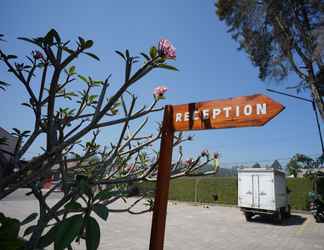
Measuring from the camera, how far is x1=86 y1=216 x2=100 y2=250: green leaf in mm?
895

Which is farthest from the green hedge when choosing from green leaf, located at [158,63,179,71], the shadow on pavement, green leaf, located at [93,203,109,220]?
green leaf, located at [93,203,109,220]

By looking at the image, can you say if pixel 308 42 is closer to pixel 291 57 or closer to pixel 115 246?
pixel 291 57

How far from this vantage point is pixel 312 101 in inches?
496

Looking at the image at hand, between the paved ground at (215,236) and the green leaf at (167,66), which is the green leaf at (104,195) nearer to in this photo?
the green leaf at (167,66)

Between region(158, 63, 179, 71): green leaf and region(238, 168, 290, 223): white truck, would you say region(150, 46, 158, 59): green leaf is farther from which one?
region(238, 168, 290, 223): white truck

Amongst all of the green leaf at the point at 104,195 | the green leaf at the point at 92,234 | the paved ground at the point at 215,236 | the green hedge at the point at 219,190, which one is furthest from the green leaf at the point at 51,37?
the green hedge at the point at 219,190

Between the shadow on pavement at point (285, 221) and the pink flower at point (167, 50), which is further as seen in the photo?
the shadow on pavement at point (285, 221)

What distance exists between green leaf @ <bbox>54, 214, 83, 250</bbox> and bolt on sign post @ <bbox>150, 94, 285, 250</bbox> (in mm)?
1244

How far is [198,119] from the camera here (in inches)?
85.4

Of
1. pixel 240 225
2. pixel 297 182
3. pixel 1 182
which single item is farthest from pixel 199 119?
pixel 297 182

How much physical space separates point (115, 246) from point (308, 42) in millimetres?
13332

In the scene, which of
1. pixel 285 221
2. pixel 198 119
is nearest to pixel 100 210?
pixel 198 119

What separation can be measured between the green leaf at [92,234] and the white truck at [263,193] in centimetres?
1495

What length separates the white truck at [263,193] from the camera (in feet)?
45.9
